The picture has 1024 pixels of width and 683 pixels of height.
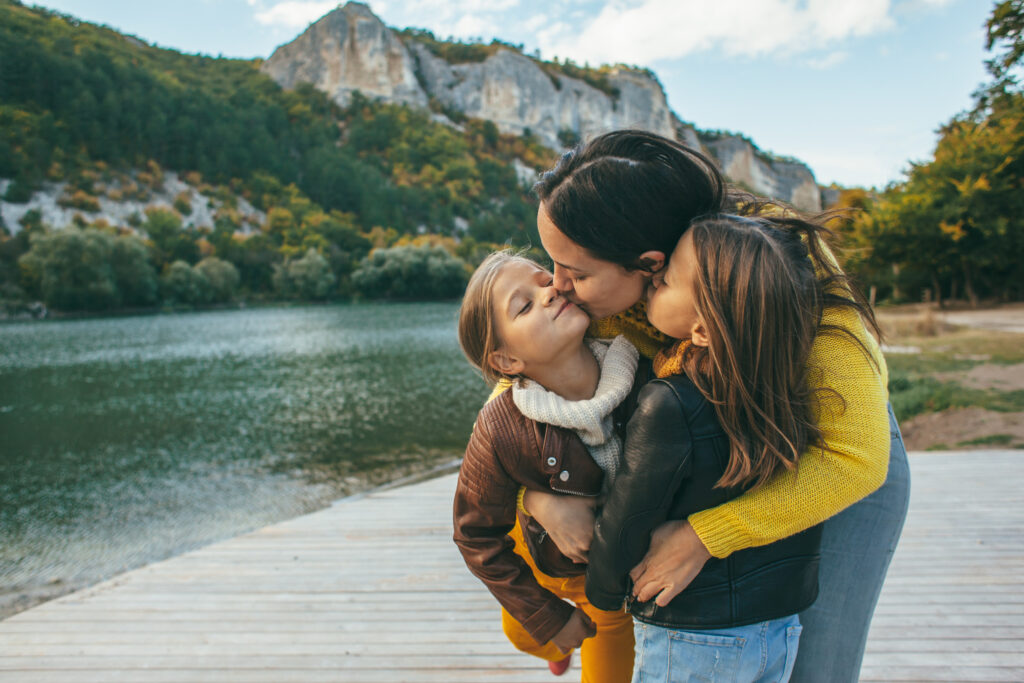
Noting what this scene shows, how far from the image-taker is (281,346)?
20.3 m

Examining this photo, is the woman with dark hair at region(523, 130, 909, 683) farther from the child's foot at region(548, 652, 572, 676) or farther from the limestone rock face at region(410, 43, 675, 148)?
the limestone rock face at region(410, 43, 675, 148)

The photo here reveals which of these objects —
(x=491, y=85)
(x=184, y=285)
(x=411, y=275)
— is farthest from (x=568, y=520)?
(x=491, y=85)

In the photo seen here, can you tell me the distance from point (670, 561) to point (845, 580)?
1.49ft

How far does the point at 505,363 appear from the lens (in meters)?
1.35

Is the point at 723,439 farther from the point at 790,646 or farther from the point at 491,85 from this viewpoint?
the point at 491,85

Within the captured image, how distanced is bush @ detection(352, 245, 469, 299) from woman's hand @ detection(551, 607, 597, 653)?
131 feet

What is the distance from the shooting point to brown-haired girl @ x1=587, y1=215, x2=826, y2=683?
3.21 ft

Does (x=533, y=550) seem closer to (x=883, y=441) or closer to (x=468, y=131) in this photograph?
(x=883, y=441)

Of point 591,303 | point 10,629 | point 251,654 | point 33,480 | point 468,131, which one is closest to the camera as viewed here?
point 591,303

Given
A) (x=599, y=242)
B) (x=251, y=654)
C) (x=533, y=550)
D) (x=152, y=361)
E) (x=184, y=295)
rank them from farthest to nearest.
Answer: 1. (x=184, y=295)
2. (x=152, y=361)
3. (x=251, y=654)
4. (x=533, y=550)
5. (x=599, y=242)

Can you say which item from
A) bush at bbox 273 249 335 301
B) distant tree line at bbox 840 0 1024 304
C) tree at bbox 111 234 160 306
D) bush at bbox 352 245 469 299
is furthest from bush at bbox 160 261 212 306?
distant tree line at bbox 840 0 1024 304

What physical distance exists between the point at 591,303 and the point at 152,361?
19.2 meters

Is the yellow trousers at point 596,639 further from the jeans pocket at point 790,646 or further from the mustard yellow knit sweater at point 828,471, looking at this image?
the mustard yellow knit sweater at point 828,471

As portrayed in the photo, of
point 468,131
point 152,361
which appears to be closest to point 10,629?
point 152,361
